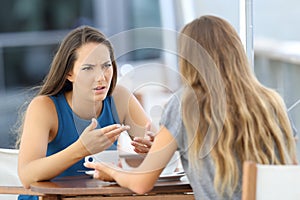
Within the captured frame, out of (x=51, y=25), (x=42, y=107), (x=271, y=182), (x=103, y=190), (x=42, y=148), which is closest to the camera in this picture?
(x=271, y=182)

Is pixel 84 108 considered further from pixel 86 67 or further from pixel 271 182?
pixel 271 182

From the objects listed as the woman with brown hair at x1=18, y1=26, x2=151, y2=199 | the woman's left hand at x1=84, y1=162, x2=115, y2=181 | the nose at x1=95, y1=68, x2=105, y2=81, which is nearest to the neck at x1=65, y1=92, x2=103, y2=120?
the woman with brown hair at x1=18, y1=26, x2=151, y2=199

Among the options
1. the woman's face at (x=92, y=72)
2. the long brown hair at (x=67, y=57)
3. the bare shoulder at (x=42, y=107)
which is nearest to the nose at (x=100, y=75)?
the woman's face at (x=92, y=72)

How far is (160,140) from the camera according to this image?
7.18 feet

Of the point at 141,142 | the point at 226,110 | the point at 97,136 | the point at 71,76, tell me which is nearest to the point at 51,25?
the point at 71,76

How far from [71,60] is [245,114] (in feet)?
2.35

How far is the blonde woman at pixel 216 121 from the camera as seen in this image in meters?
2.14

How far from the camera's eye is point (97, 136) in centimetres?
237

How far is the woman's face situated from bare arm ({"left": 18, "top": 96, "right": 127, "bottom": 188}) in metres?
0.13

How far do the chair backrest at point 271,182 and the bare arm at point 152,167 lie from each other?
0.32 metres

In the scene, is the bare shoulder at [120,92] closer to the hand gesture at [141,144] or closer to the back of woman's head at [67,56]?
the back of woman's head at [67,56]

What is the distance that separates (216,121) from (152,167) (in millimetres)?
223

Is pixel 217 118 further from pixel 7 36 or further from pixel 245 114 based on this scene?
pixel 7 36

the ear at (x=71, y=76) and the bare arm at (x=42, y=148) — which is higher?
the ear at (x=71, y=76)
